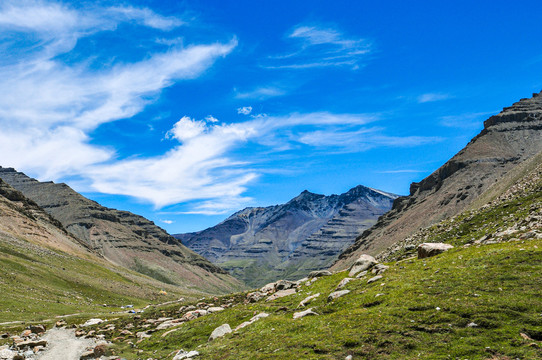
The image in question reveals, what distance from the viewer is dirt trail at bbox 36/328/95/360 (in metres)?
42.8

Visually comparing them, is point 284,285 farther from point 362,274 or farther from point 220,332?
point 220,332

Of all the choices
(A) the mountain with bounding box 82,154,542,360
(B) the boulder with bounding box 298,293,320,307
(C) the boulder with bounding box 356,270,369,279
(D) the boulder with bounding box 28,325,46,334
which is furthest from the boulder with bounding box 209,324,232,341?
(D) the boulder with bounding box 28,325,46,334

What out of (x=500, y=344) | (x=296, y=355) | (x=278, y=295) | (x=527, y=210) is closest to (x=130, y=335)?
(x=278, y=295)

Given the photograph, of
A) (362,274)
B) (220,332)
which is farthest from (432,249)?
(220,332)

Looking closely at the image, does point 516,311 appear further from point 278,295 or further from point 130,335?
point 130,335

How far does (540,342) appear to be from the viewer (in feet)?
55.3

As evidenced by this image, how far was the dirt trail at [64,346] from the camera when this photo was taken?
140ft

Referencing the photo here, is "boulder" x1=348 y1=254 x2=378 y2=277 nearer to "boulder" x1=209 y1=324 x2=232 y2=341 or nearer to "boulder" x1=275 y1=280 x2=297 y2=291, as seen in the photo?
"boulder" x1=275 y1=280 x2=297 y2=291

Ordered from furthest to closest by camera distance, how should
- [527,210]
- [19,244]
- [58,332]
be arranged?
[19,244] < [58,332] < [527,210]

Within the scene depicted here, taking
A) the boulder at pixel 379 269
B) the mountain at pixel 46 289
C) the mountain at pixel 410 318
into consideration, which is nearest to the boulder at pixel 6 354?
the mountain at pixel 410 318

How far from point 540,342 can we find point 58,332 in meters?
70.8

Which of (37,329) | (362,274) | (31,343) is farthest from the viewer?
(37,329)

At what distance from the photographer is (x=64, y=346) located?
4828 cm

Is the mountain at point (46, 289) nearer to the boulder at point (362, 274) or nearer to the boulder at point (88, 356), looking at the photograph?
the boulder at point (88, 356)
